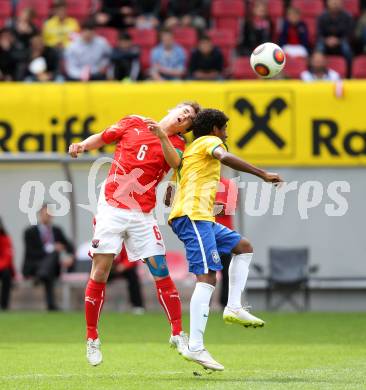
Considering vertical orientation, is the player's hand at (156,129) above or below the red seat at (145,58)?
below

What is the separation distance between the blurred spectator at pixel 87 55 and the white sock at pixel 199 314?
1068 centimetres

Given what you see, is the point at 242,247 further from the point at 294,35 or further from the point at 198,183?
the point at 294,35

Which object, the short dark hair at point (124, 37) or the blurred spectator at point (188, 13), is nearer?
the short dark hair at point (124, 37)

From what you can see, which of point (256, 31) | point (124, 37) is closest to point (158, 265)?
point (124, 37)

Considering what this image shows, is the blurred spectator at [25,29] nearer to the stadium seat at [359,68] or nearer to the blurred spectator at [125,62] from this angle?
the blurred spectator at [125,62]

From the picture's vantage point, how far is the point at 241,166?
890 centimetres

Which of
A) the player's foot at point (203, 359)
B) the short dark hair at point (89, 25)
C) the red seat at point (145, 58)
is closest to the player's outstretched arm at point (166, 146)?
the player's foot at point (203, 359)

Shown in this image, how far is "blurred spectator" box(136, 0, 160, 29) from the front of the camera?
2111 cm

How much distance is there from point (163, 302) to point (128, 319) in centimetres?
699

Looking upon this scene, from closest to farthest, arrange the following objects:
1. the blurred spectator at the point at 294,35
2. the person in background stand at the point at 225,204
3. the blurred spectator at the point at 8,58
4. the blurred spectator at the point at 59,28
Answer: the person in background stand at the point at 225,204 < the blurred spectator at the point at 8,58 < the blurred spectator at the point at 294,35 < the blurred spectator at the point at 59,28

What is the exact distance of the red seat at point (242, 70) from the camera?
19269 millimetres

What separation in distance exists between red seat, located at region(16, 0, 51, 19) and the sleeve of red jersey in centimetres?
1212

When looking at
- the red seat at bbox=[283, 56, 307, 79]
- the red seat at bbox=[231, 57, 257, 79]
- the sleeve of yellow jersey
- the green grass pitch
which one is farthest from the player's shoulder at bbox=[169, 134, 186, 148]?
the red seat at bbox=[283, 56, 307, 79]

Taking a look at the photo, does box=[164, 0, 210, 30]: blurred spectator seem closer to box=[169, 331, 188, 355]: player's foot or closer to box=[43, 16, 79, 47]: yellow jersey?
box=[43, 16, 79, 47]: yellow jersey
